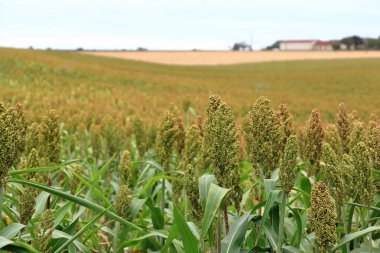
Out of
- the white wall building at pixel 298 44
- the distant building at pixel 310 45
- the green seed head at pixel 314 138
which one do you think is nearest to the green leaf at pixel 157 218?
the green seed head at pixel 314 138

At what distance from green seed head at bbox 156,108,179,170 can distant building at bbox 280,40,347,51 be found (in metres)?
135

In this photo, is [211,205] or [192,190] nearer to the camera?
[211,205]

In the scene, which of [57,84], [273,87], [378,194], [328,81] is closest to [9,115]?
[378,194]

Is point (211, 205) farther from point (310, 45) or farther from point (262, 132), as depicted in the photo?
point (310, 45)

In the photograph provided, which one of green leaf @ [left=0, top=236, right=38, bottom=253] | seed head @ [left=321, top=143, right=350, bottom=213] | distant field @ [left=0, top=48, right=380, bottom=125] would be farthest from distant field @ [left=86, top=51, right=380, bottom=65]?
green leaf @ [left=0, top=236, right=38, bottom=253]

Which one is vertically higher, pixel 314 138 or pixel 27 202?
pixel 314 138

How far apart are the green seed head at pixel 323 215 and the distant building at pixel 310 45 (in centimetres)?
13562

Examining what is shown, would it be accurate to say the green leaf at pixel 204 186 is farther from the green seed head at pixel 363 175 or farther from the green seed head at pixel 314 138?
the green seed head at pixel 314 138

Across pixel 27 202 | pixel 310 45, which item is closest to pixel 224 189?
pixel 27 202

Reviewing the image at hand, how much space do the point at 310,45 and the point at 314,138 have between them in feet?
480

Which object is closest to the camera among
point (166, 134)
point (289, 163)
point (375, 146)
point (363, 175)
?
point (289, 163)

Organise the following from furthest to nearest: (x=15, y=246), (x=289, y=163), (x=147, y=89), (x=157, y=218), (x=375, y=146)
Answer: (x=147, y=89) < (x=157, y=218) < (x=375, y=146) < (x=289, y=163) < (x=15, y=246)

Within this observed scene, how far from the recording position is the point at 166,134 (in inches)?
113

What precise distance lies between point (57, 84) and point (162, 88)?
9367mm
